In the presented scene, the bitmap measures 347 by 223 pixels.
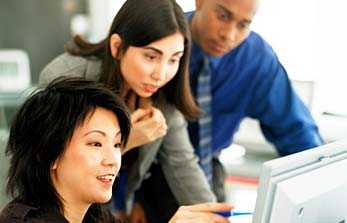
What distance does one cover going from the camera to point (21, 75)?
221cm

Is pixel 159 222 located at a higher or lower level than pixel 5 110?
lower

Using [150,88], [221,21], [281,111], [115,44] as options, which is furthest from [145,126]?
[281,111]

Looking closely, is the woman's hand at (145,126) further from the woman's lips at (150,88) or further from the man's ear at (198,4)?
the man's ear at (198,4)

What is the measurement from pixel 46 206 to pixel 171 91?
1.54 feet

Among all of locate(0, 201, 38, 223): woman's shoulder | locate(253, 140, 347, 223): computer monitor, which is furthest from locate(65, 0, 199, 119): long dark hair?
locate(253, 140, 347, 223): computer monitor

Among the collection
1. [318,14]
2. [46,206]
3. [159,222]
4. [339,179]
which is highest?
[318,14]

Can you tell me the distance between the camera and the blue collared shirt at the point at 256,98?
4.50 ft

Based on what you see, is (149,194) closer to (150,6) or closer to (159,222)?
(159,222)

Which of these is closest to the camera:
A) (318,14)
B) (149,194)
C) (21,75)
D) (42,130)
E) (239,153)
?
(42,130)

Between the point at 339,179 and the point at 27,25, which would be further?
the point at 27,25

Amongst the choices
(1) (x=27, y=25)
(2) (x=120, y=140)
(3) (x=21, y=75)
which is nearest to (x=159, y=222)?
(2) (x=120, y=140)

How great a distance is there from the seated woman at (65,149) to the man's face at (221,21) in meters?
0.41

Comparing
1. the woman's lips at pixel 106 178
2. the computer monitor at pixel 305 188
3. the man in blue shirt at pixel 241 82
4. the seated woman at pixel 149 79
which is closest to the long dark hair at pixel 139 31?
the seated woman at pixel 149 79

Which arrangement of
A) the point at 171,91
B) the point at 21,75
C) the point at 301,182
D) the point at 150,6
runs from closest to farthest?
the point at 301,182
the point at 150,6
the point at 171,91
the point at 21,75
